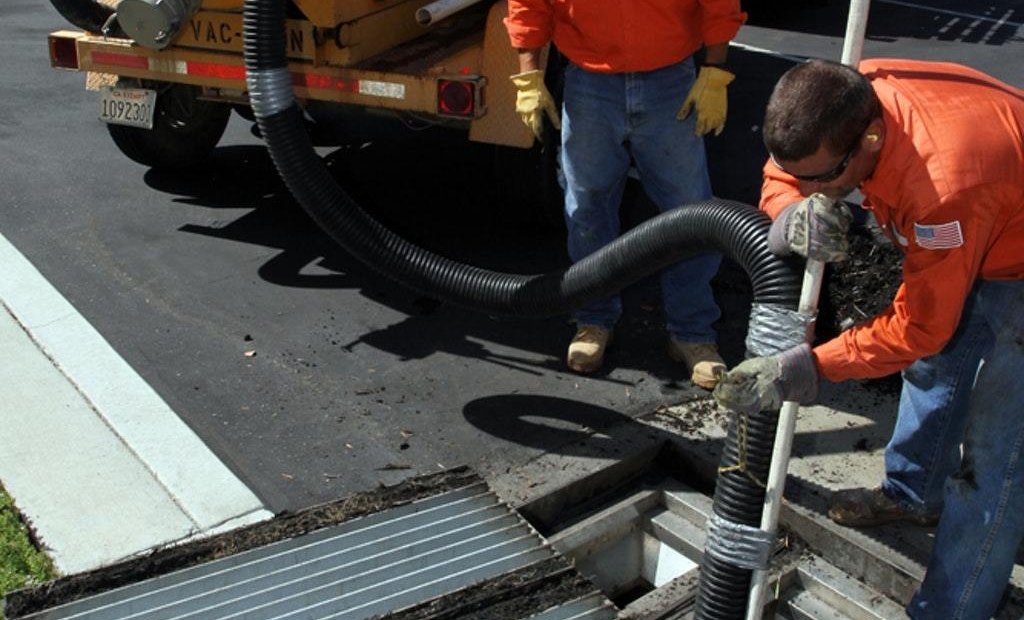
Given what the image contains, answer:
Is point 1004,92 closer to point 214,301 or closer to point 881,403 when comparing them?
point 881,403

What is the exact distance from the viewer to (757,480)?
306 cm

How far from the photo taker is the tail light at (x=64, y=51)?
18.8 ft

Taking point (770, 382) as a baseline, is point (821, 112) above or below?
above

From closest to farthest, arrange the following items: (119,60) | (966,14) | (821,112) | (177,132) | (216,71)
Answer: (821,112)
(216,71)
(119,60)
(177,132)
(966,14)

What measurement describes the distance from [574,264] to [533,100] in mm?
895

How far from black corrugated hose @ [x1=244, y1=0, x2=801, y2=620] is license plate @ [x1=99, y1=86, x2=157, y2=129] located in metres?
1.48

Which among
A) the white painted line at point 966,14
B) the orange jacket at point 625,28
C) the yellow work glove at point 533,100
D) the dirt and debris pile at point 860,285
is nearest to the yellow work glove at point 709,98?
the orange jacket at point 625,28

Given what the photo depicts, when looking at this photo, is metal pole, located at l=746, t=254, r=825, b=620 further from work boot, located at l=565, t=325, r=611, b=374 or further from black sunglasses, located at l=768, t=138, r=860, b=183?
work boot, located at l=565, t=325, r=611, b=374

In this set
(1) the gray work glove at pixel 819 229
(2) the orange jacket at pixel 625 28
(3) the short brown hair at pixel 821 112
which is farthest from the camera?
(2) the orange jacket at pixel 625 28

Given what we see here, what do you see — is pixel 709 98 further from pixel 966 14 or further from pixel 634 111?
pixel 966 14

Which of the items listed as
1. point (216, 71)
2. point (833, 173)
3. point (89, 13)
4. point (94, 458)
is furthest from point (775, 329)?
point (89, 13)

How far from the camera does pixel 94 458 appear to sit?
402 centimetres

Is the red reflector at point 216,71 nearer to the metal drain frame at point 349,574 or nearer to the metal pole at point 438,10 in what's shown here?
the metal pole at point 438,10

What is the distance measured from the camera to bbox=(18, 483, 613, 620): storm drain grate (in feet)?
10.9
